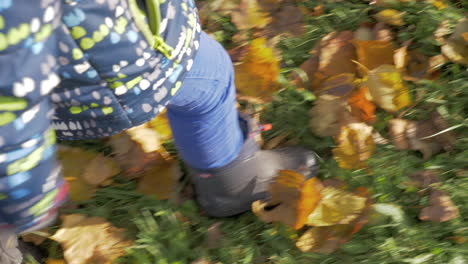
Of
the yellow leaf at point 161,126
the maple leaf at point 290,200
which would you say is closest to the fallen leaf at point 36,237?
the yellow leaf at point 161,126

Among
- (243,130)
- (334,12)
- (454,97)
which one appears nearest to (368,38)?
(334,12)

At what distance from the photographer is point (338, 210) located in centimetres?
132

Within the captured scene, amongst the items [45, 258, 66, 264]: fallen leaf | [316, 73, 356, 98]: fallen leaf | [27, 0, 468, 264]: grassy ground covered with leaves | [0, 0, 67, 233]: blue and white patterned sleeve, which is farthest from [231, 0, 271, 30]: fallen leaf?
[0, 0, 67, 233]: blue and white patterned sleeve

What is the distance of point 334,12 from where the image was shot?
5.95ft

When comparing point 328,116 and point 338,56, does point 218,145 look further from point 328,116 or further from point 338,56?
point 338,56

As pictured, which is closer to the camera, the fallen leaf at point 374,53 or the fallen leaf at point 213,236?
the fallen leaf at point 213,236

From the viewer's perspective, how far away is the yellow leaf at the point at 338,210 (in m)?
1.31

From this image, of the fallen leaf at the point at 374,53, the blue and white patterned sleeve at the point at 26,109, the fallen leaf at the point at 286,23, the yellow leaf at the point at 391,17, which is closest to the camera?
the blue and white patterned sleeve at the point at 26,109

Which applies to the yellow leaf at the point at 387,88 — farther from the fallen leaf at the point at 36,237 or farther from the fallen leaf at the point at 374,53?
the fallen leaf at the point at 36,237

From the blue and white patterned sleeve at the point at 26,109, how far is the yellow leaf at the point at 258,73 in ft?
3.01

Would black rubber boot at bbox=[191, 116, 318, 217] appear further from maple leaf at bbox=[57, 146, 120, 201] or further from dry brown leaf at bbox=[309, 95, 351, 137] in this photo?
maple leaf at bbox=[57, 146, 120, 201]

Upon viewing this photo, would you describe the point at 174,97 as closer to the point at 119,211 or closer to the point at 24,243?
the point at 119,211

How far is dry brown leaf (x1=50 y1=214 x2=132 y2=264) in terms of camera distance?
1364mm

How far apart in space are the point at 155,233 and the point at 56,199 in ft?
1.86
